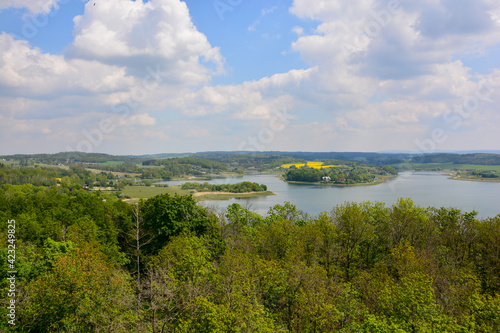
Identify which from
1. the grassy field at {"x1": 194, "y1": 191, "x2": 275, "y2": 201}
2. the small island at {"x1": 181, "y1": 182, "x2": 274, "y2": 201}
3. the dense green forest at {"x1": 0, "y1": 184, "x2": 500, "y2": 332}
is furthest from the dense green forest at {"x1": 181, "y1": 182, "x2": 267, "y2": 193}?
the dense green forest at {"x1": 0, "y1": 184, "x2": 500, "y2": 332}

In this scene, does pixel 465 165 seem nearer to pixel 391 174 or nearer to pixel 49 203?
pixel 391 174

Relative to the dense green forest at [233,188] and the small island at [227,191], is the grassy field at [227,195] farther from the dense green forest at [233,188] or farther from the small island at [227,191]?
the dense green forest at [233,188]

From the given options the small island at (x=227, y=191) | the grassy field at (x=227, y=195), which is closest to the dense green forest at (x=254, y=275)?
the grassy field at (x=227, y=195)

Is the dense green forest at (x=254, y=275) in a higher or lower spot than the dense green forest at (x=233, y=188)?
higher

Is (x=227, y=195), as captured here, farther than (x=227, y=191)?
No

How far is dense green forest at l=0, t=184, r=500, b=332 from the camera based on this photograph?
1047 cm

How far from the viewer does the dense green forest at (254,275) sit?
10469 millimetres

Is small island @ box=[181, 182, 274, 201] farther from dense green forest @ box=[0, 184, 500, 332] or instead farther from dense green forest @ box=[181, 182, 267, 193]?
dense green forest @ box=[0, 184, 500, 332]

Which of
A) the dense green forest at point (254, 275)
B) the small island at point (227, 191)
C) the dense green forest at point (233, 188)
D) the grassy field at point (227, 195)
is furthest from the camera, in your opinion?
the dense green forest at point (233, 188)

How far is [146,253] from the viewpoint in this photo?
2369cm

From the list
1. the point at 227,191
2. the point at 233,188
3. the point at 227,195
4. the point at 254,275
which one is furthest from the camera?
the point at 233,188

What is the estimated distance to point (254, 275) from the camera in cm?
1347

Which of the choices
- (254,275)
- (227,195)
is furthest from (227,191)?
(254,275)

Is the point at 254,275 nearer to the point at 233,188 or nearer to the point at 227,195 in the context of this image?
the point at 227,195
